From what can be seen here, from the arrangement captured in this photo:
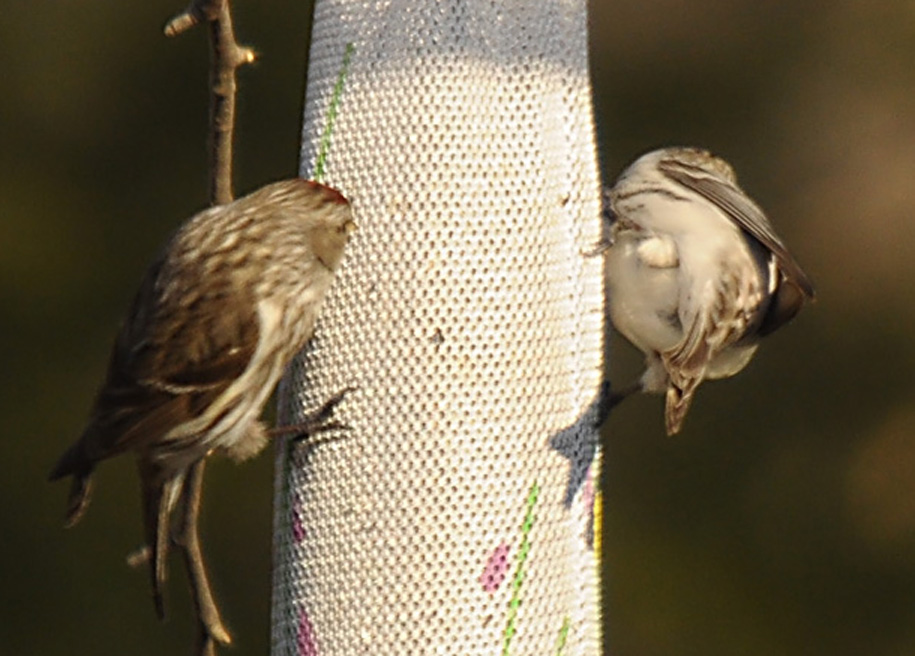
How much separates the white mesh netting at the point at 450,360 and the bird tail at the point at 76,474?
45 cm

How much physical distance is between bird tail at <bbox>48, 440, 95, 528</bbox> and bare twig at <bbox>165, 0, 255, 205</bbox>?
2.08 ft

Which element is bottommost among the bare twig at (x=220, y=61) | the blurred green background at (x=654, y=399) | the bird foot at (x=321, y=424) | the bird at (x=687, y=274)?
the blurred green background at (x=654, y=399)

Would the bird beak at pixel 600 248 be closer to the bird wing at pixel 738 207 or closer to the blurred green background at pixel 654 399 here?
the bird wing at pixel 738 207

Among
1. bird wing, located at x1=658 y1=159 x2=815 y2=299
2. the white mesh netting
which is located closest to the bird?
bird wing, located at x1=658 y1=159 x2=815 y2=299

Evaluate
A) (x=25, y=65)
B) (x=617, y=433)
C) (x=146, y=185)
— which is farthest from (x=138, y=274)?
(x=617, y=433)

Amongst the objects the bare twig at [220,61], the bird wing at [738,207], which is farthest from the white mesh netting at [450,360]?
the bird wing at [738,207]

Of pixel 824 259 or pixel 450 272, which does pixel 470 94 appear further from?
pixel 824 259

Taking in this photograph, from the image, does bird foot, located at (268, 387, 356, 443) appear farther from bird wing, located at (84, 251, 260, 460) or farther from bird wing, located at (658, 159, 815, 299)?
Answer: bird wing, located at (658, 159, 815, 299)

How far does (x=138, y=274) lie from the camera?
9328 mm

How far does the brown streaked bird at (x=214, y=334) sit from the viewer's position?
4.60m

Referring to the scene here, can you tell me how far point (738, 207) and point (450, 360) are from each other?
3.11 ft

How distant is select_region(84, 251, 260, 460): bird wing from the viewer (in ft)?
15.1

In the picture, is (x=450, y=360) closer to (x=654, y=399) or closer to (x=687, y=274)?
(x=687, y=274)

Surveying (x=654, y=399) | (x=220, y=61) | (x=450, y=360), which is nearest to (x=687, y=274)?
(x=450, y=360)
